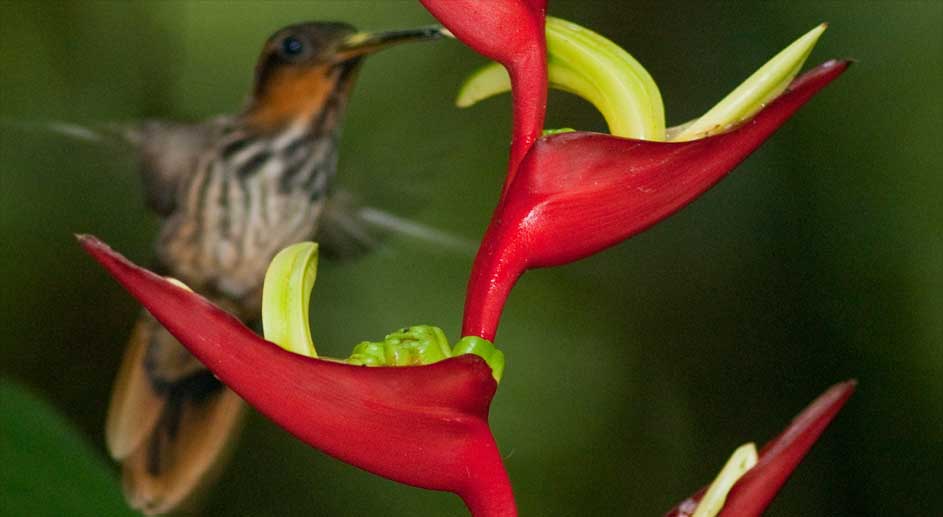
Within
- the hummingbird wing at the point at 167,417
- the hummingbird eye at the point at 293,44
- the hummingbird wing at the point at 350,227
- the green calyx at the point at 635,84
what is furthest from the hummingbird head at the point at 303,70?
the green calyx at the point at 635,84

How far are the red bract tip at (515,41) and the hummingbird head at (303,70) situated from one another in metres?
0.74

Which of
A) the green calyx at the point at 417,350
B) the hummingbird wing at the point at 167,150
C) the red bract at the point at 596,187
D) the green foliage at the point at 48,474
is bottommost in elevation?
the green foliage at the point at 48,474

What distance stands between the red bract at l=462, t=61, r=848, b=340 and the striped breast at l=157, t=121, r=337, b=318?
0.84m

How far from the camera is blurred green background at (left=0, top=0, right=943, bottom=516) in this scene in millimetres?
1819

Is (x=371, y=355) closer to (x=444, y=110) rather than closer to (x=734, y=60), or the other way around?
(x=444, y=110)

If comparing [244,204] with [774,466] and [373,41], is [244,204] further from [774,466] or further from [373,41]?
[774,466]

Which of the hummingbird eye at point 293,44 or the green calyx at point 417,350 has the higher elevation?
the green calyx at point 417,350

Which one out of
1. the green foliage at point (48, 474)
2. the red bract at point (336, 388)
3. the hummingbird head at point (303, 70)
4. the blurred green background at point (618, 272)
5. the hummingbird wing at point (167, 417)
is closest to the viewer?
the red bract at point (336, 388)

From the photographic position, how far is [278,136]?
1211 millimetres

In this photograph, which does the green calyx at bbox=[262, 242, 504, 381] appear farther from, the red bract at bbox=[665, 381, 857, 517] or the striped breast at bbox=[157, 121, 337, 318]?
the striped breast at bbox=[157, 121, 337, 318]

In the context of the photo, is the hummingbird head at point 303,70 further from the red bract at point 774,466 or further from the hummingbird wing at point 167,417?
the red bract at point 774,466

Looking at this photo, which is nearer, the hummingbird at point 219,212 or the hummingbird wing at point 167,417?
the hummingbird at point 219,212

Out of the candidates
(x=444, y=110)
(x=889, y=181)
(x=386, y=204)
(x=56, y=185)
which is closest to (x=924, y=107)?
(x=889, y=181)

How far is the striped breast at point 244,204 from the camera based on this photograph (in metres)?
1.21
